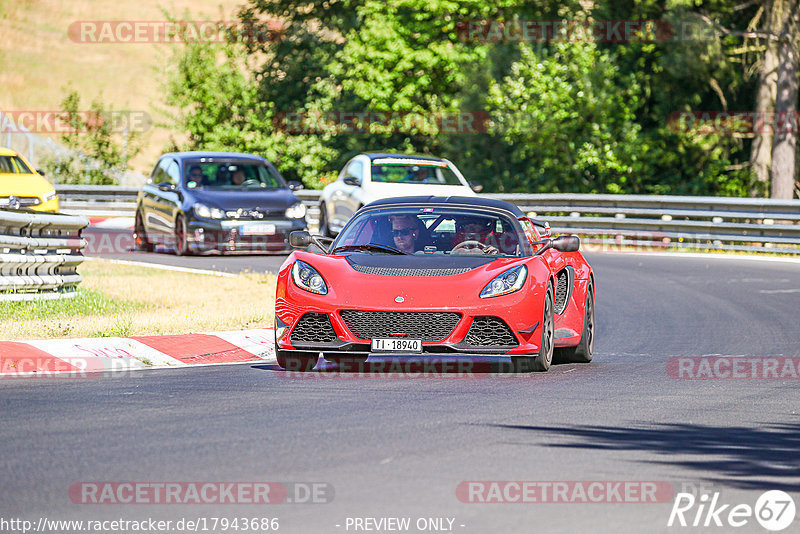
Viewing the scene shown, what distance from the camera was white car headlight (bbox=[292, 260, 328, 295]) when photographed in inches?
427

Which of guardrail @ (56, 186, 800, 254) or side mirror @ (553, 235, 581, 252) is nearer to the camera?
side mirror @ (553, 235, 581, 252)

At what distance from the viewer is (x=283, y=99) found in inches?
1977

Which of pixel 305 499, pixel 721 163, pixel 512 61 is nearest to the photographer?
pixel 305 499

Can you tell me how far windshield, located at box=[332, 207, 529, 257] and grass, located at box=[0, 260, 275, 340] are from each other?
2179mm

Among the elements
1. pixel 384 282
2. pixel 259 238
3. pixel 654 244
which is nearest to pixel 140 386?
pixel 384 282

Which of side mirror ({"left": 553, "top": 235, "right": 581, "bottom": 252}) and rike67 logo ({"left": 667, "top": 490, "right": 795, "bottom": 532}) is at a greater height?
side mirror ({"left": 553, "top": 235, "right": 581, "bottom": 252})

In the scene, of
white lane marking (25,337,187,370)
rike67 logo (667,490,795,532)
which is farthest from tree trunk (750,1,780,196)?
rike67 logo (667,490,795,532)

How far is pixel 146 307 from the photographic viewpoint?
16.0 meters

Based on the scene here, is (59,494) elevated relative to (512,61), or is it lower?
lower

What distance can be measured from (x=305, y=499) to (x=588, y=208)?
24891 millimetres

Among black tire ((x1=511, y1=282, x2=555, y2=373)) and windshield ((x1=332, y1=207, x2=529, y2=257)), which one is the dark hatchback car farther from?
black tire ((x1=511, y1=282, x2=555, y2=373))

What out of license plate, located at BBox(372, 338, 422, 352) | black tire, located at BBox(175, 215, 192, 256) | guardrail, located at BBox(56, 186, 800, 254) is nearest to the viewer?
license plate, located at BBox(372, 338, 422, 352)

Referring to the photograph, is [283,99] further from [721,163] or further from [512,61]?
[721,163]

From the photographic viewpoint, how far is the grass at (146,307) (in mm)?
13195
